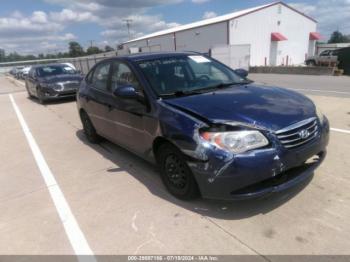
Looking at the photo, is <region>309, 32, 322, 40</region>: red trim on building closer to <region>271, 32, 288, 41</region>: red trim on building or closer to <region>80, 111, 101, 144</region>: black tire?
<region>271, 32, 288, 41</region>: red trim on building

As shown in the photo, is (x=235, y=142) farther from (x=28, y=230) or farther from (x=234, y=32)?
(x=234, y=32)

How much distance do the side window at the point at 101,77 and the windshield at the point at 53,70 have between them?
28.1 ft

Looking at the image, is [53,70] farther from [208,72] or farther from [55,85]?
[208,72]

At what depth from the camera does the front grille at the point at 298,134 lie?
2.89m

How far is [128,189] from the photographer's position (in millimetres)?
4035

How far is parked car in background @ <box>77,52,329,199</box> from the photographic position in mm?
2844

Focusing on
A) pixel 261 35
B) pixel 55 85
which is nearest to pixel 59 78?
pixel 55 85

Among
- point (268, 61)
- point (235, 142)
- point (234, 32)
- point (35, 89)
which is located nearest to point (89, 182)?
point (235, 142)

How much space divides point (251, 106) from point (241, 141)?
54 cm

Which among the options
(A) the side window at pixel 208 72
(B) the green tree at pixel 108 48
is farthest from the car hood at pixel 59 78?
(B) the green tree at pixel 108 48

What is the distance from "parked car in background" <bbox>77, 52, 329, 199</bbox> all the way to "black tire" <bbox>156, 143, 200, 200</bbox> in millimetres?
12

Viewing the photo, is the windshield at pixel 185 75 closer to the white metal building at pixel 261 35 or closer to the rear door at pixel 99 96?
the rear door at pixel 99 96

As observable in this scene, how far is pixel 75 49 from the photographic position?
108m

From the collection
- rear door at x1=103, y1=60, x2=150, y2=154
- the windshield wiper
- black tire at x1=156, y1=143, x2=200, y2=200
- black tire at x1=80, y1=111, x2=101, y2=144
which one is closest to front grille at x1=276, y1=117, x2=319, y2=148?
black tire at x1=156, y1=143, x2=200, y2=200
